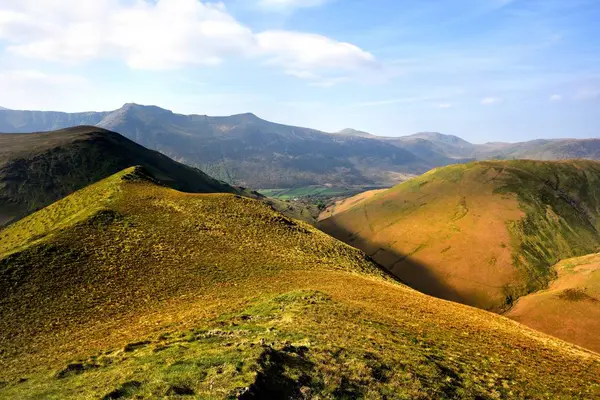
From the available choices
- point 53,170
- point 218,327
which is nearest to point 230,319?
point 218,327

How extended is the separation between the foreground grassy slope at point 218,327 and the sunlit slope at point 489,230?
264 feet

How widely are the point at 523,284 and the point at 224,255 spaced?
108739 mm

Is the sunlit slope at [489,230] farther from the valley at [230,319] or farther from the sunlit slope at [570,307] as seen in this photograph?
the valley at [230,319]

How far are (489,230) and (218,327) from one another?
14340cm

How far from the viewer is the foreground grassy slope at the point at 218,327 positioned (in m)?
20.6

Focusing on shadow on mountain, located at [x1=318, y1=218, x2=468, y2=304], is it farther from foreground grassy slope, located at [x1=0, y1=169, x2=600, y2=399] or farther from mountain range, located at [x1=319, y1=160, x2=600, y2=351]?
foreground grassy slope, located at [x1=0, y1=169, x2=600, y2=399]

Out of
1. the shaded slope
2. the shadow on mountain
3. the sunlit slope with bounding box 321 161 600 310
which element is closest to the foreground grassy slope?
the shadow on mountain

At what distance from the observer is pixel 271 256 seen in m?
56.1

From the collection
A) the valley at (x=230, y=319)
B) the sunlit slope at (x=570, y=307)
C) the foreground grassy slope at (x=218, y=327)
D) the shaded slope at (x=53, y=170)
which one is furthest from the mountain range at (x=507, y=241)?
the shaded slope at (x=53, y=170)

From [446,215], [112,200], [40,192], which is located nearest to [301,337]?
[112,200]

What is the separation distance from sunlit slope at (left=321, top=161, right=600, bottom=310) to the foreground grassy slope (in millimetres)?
80594

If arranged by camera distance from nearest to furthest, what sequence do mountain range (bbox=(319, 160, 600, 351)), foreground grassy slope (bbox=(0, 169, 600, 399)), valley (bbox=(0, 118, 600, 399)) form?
foreground grassy slope (bbox=(0, 169, 600, 399)), valley (bbox=(0, 118, 600, 399)), mountain range (bbox=(319, 160, 600, 351))

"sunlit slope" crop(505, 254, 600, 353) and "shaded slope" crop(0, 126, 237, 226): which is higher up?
"shaded slope" crop(0, 126, 237, 226)

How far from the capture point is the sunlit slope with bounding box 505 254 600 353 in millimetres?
85312
